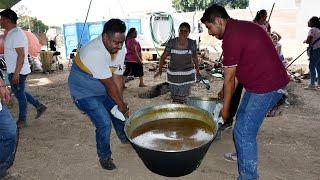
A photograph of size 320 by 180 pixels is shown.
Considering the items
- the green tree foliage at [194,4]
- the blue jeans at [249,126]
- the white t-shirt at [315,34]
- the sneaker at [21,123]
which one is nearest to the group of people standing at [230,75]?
the blue jeans at [249,126]

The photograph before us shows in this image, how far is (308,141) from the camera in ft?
15.2

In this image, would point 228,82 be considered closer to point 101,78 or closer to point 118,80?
point 101,78

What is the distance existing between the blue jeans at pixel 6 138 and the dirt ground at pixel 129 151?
0.32 meters

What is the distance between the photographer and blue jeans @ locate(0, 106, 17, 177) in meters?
3.18

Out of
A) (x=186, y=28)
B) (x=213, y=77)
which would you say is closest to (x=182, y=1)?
(x=213, y=77)

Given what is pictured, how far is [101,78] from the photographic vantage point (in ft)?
10.5

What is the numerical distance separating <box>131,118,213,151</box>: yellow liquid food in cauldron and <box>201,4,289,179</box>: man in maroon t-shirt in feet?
1.22

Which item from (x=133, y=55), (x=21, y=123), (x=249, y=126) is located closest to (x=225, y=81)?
(x=249, y=126)

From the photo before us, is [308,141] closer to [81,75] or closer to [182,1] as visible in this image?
[81,75]

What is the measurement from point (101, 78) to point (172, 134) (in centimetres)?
93

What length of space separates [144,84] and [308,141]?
5586mm

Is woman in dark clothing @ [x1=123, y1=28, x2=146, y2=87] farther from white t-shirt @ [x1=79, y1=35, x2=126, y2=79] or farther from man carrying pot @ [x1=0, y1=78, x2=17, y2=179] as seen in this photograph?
man carrying pot @ [x1=0, y1=78, x2=17, y2=179]

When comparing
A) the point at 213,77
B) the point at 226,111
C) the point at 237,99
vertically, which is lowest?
the point at 213,77

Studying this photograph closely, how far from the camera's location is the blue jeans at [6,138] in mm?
3182
